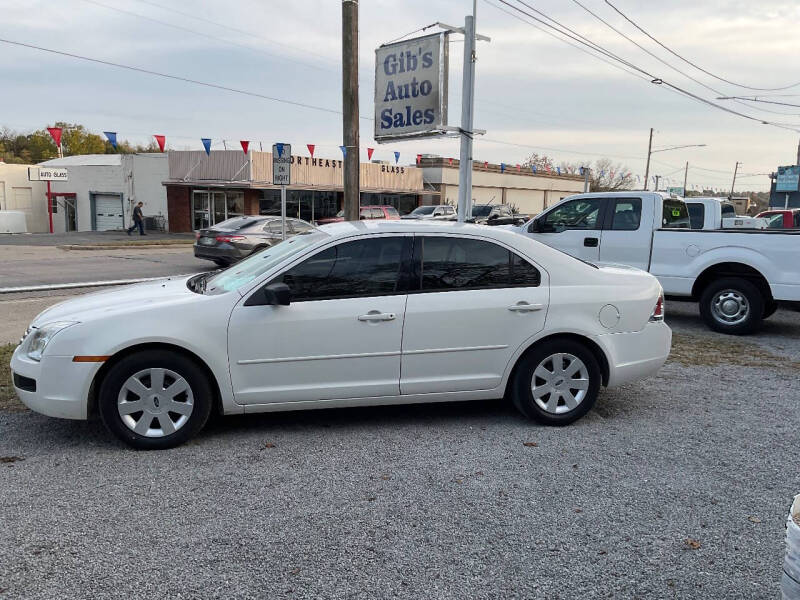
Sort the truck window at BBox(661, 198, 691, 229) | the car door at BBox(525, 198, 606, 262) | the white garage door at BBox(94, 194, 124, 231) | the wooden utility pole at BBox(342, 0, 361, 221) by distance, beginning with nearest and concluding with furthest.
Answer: the truck window at BBox(661, 198, 691, 229)
the car door at BBox(525, 198, 606, 262)
the wooden utility pole at BBox(342, 0, 361, 221)
the white garage door at BBox(94, 194, 124, 231)

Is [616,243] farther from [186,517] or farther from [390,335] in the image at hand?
[186,517]

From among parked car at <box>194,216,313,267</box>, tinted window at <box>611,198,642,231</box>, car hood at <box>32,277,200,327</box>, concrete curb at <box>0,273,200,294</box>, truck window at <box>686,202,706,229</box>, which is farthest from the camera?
parked car at <box>194,216,313,267</box>

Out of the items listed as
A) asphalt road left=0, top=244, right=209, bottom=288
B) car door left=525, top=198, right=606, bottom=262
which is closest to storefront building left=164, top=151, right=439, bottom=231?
asphalt road left=0, top=244, right=209, bottom=288

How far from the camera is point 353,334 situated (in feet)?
15.8

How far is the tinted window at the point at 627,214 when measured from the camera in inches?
397

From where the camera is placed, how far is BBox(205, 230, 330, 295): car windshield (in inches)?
195

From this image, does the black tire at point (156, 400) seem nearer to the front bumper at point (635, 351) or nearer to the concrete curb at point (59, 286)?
the front bumper at point (635, 351)

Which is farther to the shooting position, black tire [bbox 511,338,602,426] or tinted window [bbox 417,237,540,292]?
black tire [bbox 511,338,602,426]

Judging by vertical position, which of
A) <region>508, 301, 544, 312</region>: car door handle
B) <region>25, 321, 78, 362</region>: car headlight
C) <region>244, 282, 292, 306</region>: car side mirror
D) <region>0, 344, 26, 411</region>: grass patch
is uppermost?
<region>244, 282, 292, 306</region>: car side mirror

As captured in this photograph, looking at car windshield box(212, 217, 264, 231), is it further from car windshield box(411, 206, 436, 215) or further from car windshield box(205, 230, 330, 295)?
car windshield box(411, 206, 436, 215)

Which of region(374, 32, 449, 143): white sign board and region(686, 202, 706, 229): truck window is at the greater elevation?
region(374, 32, 449, 143): white sign board

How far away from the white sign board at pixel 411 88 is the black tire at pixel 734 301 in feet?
17.6

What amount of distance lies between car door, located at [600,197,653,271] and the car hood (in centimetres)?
702

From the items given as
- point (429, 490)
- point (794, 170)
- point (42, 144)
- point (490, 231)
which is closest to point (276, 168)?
point (490, 231)
